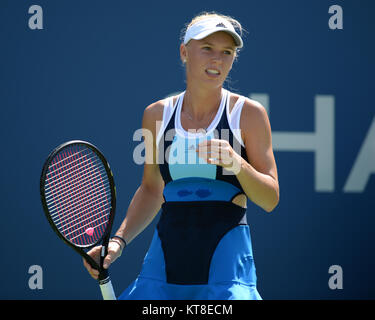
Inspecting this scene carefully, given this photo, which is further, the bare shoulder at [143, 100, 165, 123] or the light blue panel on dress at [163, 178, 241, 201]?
the bare shoulder at [143, 100, 165, 123]

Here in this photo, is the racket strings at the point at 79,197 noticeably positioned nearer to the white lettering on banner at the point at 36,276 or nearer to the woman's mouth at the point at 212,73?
the woman's mouth at the point at 212,73

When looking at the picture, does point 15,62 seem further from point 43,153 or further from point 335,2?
point 335,2

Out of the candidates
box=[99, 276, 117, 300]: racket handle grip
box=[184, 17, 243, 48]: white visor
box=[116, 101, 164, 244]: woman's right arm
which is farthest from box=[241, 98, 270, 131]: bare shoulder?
box=[99, 276, 117, 300]: racket handle grip

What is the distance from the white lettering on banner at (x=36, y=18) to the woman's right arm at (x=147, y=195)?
77.6 inches

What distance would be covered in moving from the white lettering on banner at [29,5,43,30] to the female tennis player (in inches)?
80.2

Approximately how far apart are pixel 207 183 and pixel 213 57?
16.0 inches

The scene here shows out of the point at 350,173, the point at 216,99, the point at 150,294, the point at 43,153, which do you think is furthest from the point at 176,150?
the point at 350,173

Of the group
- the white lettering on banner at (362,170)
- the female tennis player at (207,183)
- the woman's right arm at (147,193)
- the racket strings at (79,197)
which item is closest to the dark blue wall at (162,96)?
the white lettering on banner at (362,170)

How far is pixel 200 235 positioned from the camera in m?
1.88

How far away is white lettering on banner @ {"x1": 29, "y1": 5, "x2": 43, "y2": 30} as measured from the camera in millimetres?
3891

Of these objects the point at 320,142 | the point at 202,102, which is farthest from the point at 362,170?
the point at 202,102

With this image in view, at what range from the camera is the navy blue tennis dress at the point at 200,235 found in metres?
1.85

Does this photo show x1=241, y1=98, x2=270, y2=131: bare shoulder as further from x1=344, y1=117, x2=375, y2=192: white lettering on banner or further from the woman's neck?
x1=344, y1=117, x2=375, y2=192: white lettering on banner

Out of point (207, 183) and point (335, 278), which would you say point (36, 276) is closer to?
point (335, 278)
